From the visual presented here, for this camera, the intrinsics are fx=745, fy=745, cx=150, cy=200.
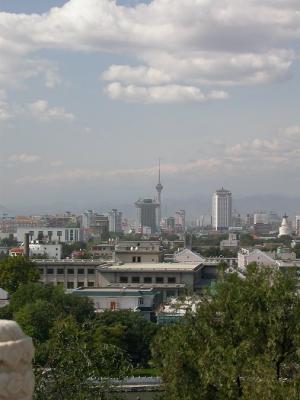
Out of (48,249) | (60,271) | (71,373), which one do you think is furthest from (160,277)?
(48,249)

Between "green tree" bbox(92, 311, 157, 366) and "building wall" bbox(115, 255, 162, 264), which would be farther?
"building wall" bbox(115, 255, 162, 264)

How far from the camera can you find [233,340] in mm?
10195

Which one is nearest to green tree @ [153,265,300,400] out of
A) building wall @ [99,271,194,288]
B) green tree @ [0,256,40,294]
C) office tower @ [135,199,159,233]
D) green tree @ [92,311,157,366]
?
green tree @ [92,311,157,366]

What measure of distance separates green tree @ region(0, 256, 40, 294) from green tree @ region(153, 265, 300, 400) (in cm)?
1929

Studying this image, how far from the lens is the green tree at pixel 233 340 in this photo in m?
9.38

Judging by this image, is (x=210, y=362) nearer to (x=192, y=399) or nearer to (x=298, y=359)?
(x=192, y=399)

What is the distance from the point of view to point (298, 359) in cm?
991

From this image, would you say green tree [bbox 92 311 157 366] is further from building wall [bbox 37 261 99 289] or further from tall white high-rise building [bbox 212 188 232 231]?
tall white high-rise building [bbox 212 188 232 231]

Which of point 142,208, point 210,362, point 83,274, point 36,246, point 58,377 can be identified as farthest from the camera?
point 142,208

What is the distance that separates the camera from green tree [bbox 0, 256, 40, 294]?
29.4 metres

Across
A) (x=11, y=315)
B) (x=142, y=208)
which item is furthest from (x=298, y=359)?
(x=142, y=208)

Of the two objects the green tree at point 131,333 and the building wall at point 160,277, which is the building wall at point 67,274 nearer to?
the building wall at point 160,277

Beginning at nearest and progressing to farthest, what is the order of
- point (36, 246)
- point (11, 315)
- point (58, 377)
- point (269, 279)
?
1. point (58, 377)
2. point (269, 279)
3. point (11, 315)
4. point (36, 246)

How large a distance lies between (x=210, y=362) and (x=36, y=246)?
179ft
